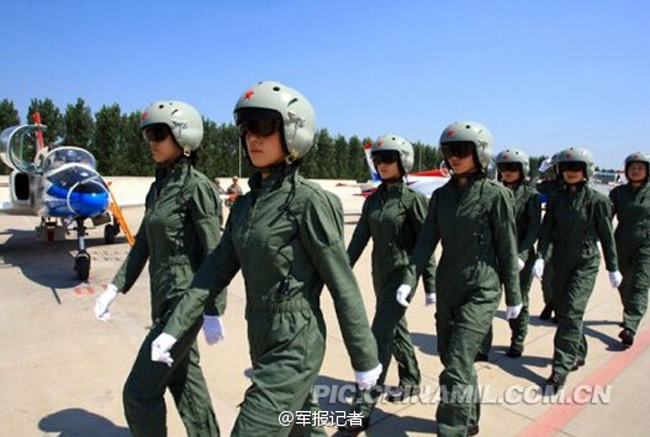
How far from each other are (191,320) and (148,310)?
4.90m

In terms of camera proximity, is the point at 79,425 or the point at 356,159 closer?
the point at 79,425

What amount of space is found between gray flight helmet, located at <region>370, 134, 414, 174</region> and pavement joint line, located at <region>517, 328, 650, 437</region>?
232 cm

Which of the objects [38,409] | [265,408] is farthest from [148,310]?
[265,408]

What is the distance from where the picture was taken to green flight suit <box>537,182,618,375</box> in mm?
4414

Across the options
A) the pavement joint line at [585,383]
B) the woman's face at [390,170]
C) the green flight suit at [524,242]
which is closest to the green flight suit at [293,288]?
the woman's face at [390,170]

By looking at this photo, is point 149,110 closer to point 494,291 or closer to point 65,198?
point 494,291

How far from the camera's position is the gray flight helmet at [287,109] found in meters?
2.21

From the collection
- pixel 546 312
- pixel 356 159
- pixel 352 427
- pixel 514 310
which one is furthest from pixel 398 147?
pixel 356 159

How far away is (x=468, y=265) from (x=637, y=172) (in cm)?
405

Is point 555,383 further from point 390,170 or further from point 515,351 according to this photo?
point 390,170

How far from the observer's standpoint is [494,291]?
11.1 ft

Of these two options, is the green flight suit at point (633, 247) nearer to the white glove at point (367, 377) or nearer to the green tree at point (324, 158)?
the white glove at point (367, 377)

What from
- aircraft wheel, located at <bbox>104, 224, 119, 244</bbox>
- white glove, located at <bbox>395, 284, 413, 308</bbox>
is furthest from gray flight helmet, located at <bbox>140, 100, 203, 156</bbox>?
aircraft wheel, located at <bbox>104, 224, 119, 244</bbox>

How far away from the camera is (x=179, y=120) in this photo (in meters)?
3.24
